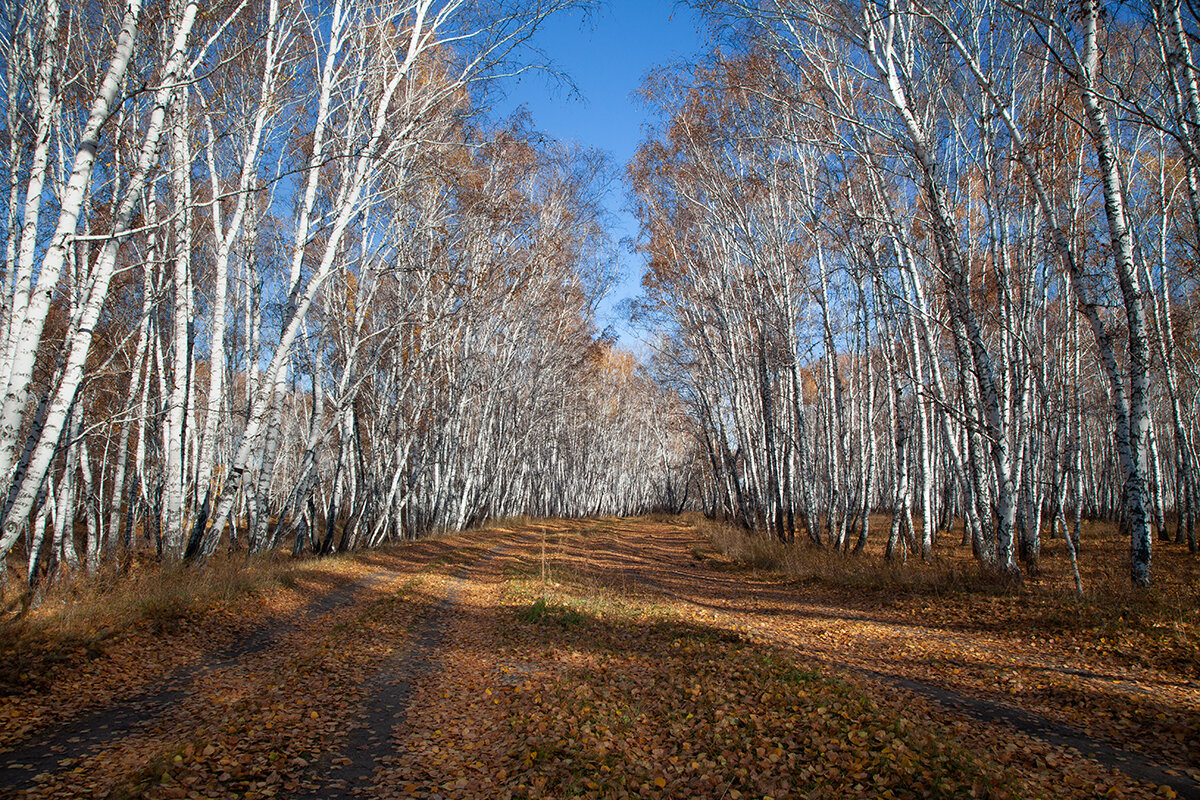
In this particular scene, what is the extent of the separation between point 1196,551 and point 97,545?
2140cm

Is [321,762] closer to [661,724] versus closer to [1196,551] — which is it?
[661,724]

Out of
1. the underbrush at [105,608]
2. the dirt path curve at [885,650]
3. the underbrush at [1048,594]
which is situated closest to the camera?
the dirt path curve at [885,650]

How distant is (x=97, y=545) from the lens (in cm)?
1012

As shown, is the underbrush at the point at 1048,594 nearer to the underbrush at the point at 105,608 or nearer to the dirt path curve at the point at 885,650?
the dirt path curve at the point at 885,650

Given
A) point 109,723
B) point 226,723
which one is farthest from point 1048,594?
point 109,723

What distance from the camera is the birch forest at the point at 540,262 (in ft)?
22.5

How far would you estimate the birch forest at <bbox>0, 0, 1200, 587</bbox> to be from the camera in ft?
22.5

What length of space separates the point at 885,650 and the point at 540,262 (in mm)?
15057

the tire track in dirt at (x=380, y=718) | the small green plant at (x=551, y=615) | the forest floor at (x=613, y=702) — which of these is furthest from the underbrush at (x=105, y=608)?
the small green plant at (x=551, y=615)

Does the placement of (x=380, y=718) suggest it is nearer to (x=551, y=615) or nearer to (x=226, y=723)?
(x=226, y=723)

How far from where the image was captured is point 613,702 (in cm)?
443

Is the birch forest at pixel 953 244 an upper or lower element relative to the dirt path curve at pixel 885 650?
upper

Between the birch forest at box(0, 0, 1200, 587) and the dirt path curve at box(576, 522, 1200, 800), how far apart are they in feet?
9.03

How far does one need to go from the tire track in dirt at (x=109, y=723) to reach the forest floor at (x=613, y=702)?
0.06ft
